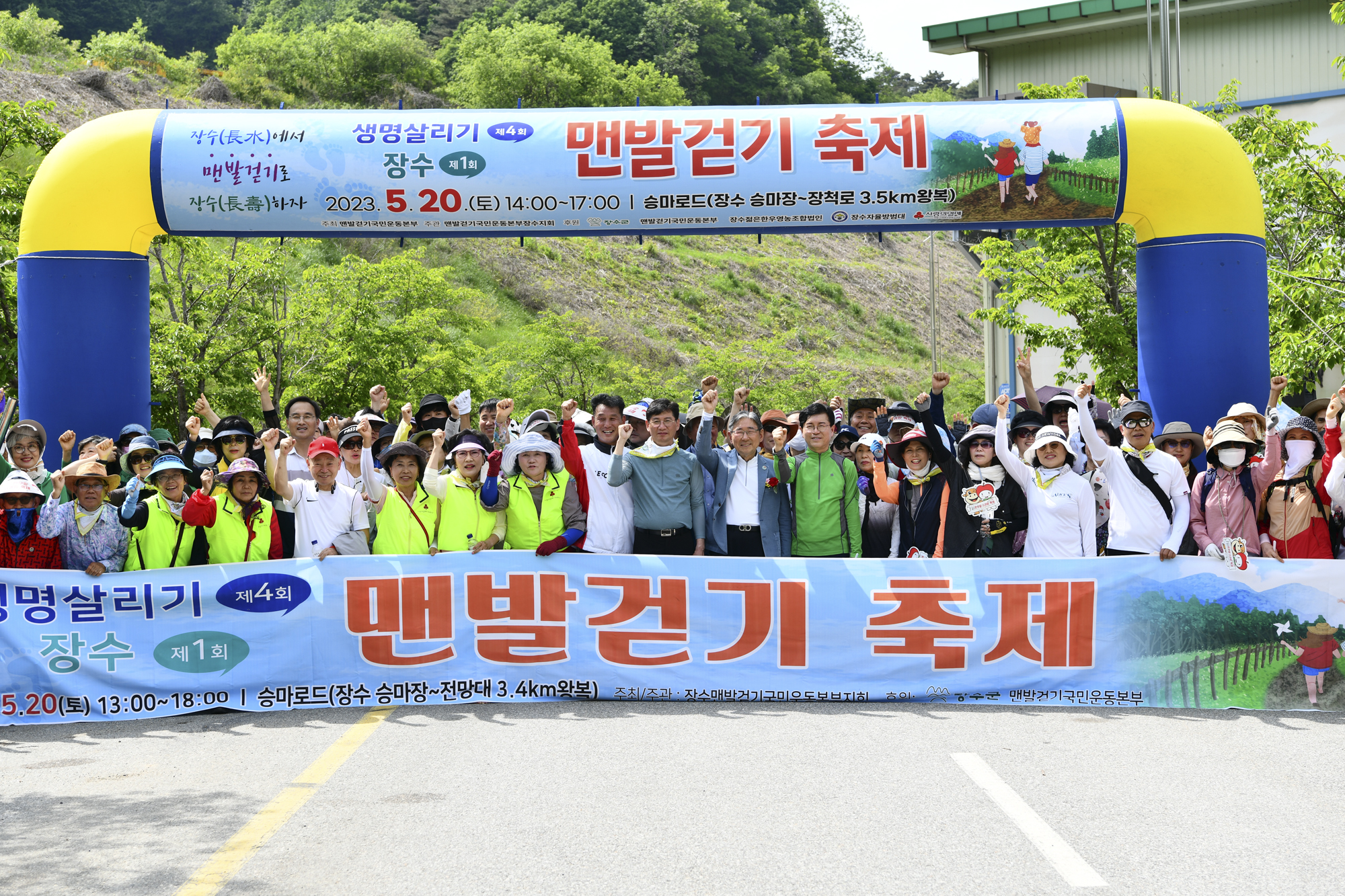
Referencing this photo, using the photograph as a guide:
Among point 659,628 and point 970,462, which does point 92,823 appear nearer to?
point 659,628

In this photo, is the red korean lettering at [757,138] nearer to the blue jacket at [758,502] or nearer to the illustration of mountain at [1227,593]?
the blue jacket at [758,502]

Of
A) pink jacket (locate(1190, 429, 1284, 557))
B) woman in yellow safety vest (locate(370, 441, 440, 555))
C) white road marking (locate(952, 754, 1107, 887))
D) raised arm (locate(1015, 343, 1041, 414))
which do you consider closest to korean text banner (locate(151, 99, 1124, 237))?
raised arm (locate(1015, 343, 1041, 414))

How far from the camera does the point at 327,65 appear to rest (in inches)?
2837

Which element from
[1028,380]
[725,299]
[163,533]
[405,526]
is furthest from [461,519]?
→ [725,299]

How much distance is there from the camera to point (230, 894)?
4066mm

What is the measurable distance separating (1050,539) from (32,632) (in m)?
6.14

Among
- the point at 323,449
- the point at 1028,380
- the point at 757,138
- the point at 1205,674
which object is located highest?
the point at 757,138

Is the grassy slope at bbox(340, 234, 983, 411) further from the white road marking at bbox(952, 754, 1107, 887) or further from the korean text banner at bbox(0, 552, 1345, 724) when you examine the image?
the white road marking at bbox(952, 754, 1107, 887)

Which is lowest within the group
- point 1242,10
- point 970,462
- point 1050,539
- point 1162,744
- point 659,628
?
point 1162,744

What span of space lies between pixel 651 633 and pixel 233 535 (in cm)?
263

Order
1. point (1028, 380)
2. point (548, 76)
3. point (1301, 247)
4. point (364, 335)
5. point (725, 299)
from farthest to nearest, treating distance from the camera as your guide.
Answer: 1. point (548, 76)
2. point (725, 299)
3. point (364, 335)
4. point (1301, 247)
5. point (1028, 380)

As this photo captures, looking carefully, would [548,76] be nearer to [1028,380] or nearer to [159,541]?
[1028,380]

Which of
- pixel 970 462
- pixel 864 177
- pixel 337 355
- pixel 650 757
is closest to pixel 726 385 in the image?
pixel 337 355

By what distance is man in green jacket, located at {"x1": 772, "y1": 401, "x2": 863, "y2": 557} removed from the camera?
7859mm
